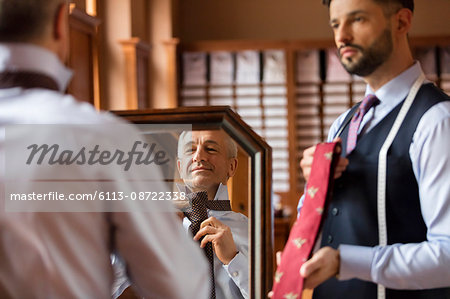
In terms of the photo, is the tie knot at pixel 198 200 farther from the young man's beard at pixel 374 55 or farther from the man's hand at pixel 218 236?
the young man's beard at pixel 374 55

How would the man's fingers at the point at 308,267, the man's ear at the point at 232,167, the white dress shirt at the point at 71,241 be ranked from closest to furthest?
the white dress shirt at the point at 71,241, the man's fingers at the point at 308,267, the man's ear at the point at 232,167

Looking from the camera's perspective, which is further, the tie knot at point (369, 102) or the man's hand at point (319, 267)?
the tie knot at point (369, 102)

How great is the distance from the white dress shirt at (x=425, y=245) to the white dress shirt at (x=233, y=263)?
0.20 m

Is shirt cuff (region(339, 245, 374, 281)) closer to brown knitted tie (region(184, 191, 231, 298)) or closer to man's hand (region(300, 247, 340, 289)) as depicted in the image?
man's hand (region(300, 247, 340, 289))

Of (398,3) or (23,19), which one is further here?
(398,3)

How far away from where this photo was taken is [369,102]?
1298 millimetres

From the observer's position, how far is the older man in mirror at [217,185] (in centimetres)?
114

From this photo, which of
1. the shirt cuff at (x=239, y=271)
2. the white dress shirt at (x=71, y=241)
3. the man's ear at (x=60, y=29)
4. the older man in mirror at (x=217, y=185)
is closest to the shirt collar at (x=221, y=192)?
the older man in mirror at (x=217, y=185)

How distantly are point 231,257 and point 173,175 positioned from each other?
238 mm

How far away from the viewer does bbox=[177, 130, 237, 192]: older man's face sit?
1.15 m

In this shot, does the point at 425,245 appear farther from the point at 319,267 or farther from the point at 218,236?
the point at 218,236

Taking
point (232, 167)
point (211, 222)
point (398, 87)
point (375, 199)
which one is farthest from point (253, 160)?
point (398, 87)

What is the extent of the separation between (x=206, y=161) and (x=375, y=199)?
1.20ft

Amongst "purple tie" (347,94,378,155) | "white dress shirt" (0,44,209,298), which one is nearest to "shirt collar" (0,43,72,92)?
"white dress shirt" (0,44,209,298)
